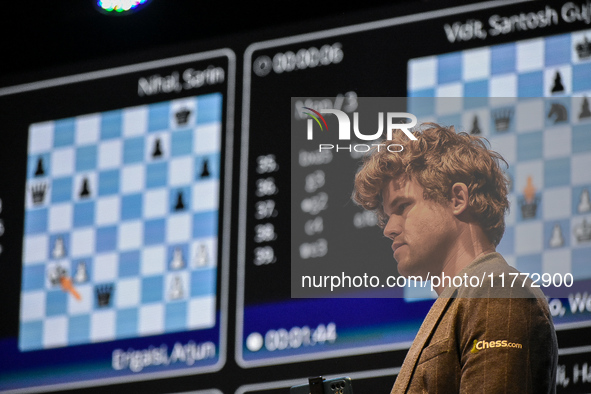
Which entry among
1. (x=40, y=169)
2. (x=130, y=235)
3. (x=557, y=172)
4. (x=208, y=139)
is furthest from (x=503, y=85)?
(x=40, y=169)

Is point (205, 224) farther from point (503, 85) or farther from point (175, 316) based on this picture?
point (503, 85)

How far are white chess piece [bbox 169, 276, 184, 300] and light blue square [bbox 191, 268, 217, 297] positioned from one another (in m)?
0.04

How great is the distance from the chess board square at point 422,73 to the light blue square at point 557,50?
0.35 meters

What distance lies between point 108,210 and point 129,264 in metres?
0.23

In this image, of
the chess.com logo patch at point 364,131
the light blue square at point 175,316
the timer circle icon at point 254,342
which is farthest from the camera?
the light blue square at point 175,316

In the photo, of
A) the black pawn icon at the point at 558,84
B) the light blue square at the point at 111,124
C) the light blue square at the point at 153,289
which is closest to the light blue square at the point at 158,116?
the light blue square at the point at 111,124

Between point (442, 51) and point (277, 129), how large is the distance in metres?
0.60

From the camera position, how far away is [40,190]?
350 centimetres

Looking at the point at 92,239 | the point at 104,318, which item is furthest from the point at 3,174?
the point at 104,318

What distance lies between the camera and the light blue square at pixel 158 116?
3.44 metres

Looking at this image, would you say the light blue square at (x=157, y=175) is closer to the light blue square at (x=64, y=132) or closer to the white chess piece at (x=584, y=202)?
the light blue square at (x=64, y=132)

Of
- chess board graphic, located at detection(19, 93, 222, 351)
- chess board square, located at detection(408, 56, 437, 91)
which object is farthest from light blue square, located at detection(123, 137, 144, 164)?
chess board square, located at detection(408, 56, 437, 91)

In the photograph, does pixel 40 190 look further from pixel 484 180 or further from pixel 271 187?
pixel 484 180

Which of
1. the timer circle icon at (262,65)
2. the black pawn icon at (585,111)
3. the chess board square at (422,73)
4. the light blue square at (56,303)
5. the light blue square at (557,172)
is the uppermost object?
the timer circle icon at (262,65)
